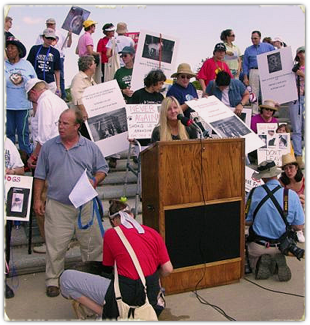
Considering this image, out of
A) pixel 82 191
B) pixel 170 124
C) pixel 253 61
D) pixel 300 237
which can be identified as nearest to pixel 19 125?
pixel 170 124

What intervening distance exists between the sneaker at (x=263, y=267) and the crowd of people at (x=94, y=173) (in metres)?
0.01

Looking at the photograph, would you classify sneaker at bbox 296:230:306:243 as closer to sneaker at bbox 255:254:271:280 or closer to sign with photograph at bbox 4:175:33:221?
sneaker at bbox 255:254:271:280

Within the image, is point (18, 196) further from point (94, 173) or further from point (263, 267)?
point (263, 267)

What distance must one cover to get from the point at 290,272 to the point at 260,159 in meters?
2.70

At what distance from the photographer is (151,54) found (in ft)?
28.0

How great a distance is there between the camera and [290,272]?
229 inches

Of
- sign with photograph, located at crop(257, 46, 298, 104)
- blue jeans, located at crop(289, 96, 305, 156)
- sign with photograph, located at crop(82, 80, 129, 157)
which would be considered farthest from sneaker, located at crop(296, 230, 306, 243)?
sign with photograph, located at crop(257, 46, 298, 104)

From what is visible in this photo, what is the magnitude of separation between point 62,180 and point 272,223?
2432 millimetres

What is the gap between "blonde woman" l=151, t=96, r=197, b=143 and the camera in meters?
5.89

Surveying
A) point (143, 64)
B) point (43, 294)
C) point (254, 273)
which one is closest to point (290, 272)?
point (254, 273)

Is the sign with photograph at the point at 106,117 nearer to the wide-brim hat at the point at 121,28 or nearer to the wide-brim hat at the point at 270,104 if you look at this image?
the wide-brim hat at the point at 270,104

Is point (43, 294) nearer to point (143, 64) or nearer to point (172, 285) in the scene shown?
point (172, 285)

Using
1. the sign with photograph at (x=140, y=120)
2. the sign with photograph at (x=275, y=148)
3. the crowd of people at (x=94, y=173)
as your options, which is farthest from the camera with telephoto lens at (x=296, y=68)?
the sign with photograph at (x=140, y=120)

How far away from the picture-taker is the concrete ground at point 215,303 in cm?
490
